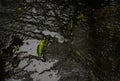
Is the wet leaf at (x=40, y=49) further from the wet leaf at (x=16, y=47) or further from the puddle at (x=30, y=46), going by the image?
the wet leaf at (x=16, y=47)

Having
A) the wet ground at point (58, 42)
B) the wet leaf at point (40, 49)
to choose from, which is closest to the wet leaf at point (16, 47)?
the wet ground at point (58, 42)

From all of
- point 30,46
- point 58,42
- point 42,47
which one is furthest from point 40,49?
point 58,42

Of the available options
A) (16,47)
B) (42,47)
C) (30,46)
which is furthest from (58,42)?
(16,47)

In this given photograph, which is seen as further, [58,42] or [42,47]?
[58,42]

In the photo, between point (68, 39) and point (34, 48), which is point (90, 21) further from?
point (34, 48)

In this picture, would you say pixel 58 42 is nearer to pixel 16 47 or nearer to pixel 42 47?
pixel 42 47

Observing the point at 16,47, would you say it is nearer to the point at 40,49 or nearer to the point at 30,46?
the point at 30,46

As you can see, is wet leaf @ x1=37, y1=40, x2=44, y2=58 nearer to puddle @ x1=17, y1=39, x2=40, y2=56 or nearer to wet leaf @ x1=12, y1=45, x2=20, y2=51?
puddle @ x1=17, y1=39, x2=40, y2=56

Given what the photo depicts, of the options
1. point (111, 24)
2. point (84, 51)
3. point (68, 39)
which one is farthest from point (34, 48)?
point (111, 24)

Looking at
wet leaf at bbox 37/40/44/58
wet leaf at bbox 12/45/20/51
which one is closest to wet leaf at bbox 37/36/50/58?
wet leaf at bbox 37/40/44/58
